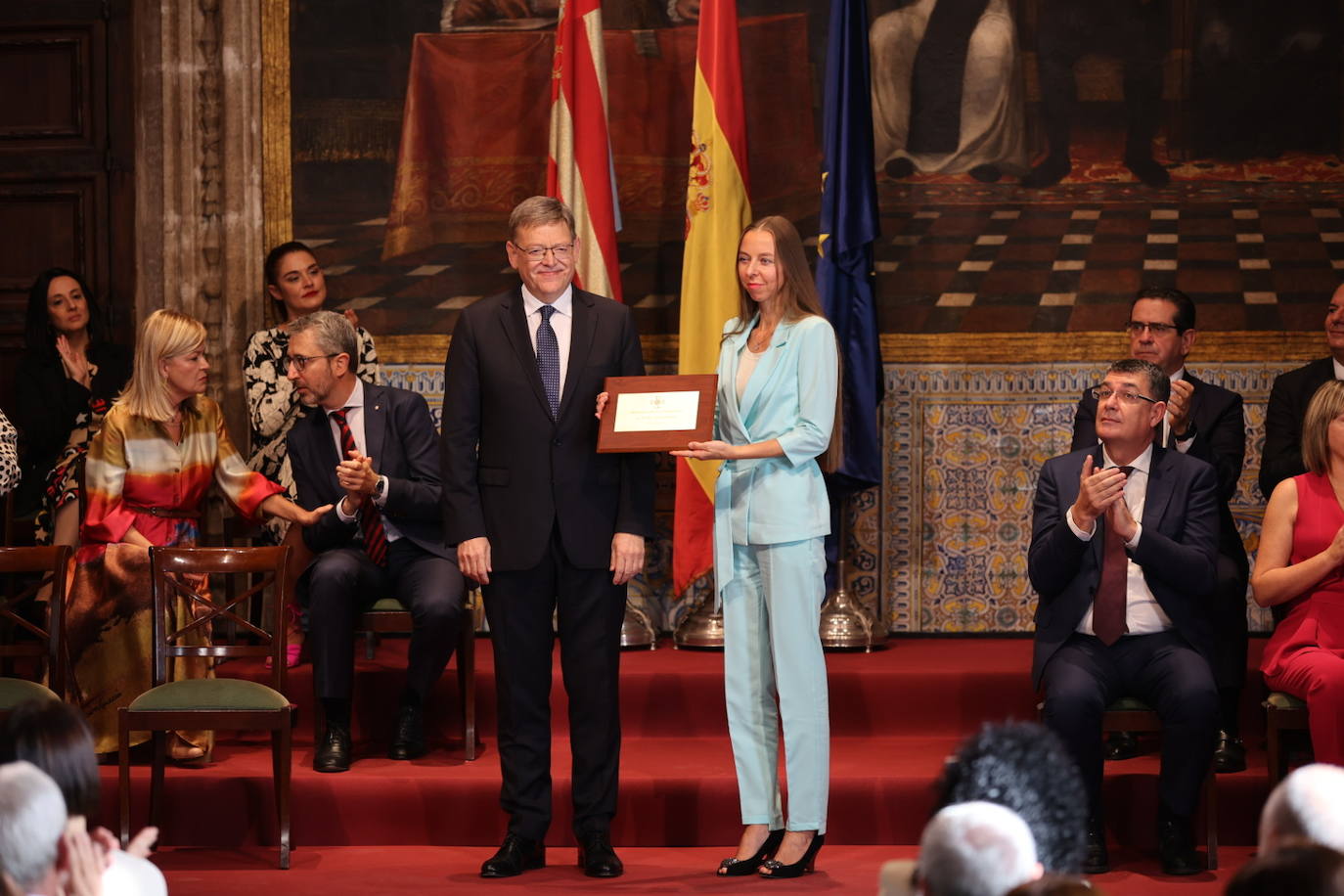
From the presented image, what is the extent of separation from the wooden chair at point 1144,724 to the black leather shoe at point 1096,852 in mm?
290

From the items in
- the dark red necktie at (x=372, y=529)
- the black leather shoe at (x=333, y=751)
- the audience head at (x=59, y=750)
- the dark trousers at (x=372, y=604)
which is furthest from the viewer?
the dark red necktie at (x=372, y=529)

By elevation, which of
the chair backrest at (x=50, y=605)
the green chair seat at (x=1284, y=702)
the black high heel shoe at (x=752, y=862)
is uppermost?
the chair backrest at (x=50, y=605)

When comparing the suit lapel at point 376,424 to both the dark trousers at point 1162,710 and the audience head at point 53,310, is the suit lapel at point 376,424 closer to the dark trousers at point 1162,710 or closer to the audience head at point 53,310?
the audience head at point 53,310

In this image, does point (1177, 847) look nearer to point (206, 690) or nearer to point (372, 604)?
point (372, 604)

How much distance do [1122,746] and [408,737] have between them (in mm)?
2387

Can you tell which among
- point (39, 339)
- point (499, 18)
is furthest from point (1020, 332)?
point (39, 339)

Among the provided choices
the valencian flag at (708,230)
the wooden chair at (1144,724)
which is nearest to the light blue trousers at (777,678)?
the wooden chair at (1144,724)

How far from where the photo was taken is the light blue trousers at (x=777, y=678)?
4664 millimetres

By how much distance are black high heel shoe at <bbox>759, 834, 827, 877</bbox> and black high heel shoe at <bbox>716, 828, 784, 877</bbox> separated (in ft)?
0.13

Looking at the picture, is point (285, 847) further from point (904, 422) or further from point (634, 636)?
point (904, 422)

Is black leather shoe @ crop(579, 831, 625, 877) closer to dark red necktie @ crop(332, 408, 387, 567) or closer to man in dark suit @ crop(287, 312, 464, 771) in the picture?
man in dark suit @ crop(287, 312, 464, 771)

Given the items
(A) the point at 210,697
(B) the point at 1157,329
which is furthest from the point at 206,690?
(B) the point at 1157,329

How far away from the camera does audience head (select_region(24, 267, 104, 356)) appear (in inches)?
263

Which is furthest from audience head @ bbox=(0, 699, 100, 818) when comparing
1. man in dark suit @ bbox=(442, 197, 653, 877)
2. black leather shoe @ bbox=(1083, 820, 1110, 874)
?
black leather shoe @ bbox=(1083, 820, 1110, 874)
